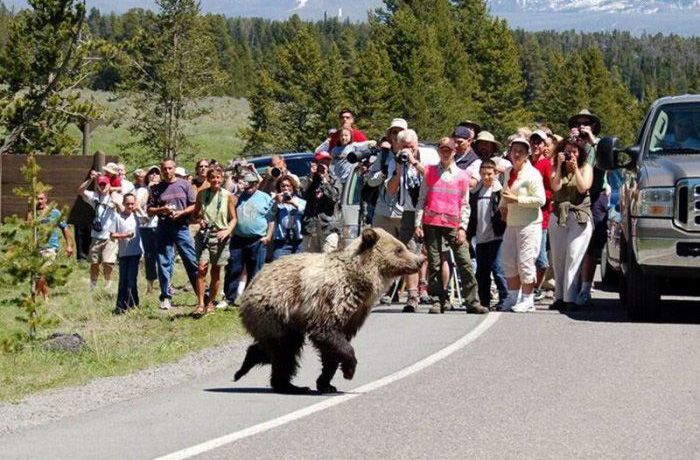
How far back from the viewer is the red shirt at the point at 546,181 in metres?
19.7

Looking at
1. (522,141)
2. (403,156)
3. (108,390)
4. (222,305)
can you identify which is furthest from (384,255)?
(222,305)

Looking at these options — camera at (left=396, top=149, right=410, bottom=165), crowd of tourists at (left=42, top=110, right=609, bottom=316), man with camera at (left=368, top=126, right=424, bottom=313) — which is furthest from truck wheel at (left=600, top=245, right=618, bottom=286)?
camera at (left=396, top=149, right=410, bottom=165)

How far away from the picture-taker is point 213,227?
19844 millimetres

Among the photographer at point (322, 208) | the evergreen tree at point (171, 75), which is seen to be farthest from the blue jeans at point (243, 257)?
the evergreen tree at point (171, 75)

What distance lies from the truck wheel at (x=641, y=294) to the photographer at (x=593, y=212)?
74.8 inches

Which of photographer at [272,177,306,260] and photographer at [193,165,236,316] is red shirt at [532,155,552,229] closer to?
photographer at [272,177,306,260]

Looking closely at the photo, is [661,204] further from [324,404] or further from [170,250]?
[170,250]

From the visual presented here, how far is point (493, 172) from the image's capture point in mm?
19281

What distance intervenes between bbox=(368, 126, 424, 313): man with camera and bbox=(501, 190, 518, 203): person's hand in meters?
1.04

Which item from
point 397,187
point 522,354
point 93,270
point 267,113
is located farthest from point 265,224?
point 267,113

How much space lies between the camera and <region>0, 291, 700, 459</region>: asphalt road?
936cm

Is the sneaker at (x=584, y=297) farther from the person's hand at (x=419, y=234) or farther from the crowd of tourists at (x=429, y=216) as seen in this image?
the person's hand at (x=419, y=234)

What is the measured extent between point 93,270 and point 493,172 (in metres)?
7.50

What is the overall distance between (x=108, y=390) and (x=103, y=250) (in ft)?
35.8
